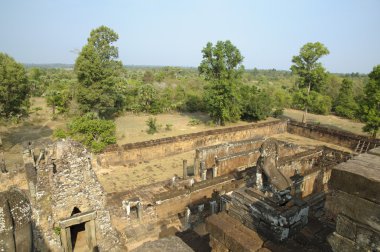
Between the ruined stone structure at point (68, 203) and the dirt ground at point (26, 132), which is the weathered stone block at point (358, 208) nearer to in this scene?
the ruined stone structure at point (68, 203)

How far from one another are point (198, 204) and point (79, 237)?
13.0 ft

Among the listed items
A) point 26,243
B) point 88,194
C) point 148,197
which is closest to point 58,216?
point 88,194

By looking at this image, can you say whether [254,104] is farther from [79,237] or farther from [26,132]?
[79,237]

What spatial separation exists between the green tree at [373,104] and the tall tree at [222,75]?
923 centimetres

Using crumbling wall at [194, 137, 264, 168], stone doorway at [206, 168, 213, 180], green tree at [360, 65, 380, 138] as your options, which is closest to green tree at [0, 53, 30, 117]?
crumbling wall at [194, 137, 264, 168]

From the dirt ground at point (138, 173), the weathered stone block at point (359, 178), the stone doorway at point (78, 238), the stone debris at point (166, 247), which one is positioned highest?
the weathered stone block at point (359, 178)

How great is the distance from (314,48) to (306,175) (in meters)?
15.3

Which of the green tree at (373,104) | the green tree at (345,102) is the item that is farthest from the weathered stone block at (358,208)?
the green tree at (345,102)

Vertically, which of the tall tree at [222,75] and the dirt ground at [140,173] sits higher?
the tall tree at [222,75]

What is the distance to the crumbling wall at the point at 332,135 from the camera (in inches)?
694

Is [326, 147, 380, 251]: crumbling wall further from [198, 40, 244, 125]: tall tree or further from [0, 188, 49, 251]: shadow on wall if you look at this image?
[198, 40, 244, 125]: tall tree

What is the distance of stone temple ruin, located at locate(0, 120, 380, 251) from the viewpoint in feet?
6.67

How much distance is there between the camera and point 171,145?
54.9 feet

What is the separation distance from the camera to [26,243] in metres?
2.16
